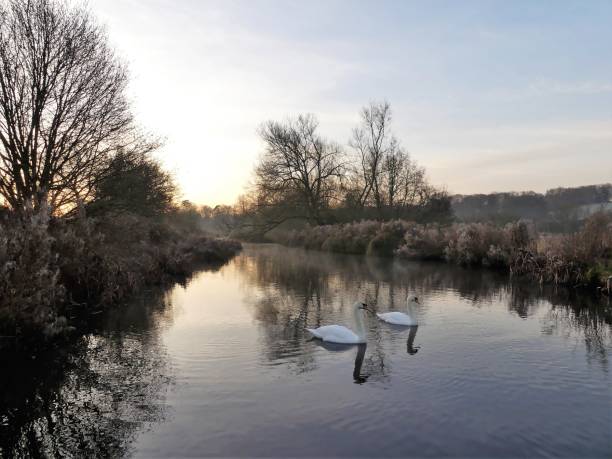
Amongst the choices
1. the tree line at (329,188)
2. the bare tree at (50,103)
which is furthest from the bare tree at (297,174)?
the bare tree at (50,103)

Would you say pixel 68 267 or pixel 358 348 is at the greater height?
pixel 68 267

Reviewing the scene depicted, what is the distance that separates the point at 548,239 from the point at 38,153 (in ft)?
57.1

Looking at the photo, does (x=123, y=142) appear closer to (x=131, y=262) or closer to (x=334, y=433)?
(x=131, y=262)

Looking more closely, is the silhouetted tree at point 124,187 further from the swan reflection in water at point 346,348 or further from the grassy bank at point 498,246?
the grassy bank at point 498,246

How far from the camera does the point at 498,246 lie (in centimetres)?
2075

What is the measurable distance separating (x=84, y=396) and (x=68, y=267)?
543 centimetres

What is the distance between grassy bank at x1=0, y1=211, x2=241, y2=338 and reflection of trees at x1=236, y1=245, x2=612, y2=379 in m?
3.57

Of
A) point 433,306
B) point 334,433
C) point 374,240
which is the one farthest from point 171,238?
point 334,433

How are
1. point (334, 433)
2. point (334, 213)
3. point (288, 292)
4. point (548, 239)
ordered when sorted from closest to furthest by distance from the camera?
1. point (334, 433)
2. point (288, 292)
3. point (548, 239)
4. point (334, 213)

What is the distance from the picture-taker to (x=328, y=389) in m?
6.42

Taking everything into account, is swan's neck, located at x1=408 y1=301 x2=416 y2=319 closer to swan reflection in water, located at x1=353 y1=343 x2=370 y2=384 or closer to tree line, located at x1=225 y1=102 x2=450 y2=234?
swan reflection in water, located at x1=353 y1=343 x2=370 y2=384

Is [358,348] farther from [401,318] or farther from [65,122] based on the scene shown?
[65,122]

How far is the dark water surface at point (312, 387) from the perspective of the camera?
4953 mm

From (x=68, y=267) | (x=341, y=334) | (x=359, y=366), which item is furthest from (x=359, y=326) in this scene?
(x=68, y=267)
